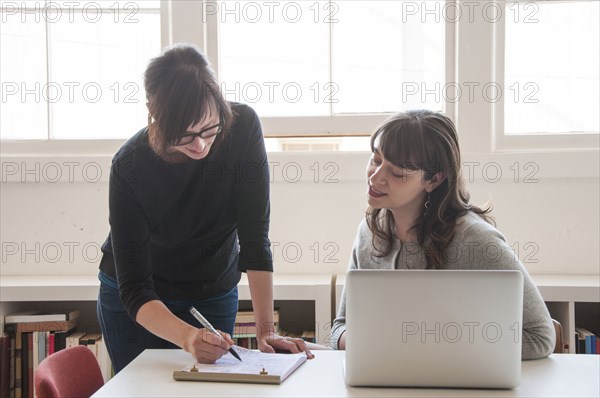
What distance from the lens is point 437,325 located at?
1309 millimetres

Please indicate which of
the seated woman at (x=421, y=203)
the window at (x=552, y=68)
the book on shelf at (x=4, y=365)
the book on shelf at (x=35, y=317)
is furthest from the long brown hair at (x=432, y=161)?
the book on shelf at (x=4, y=365)

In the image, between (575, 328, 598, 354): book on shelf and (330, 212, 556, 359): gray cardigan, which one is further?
(575, 328, 598, 354): book on shelf

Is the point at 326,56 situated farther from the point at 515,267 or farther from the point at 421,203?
the point at 515,267

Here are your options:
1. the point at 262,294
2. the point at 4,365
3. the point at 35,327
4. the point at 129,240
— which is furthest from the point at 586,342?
the point at 4,365

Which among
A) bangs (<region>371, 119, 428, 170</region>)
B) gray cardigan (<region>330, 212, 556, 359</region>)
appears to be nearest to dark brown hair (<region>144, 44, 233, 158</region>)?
bangs (<region>371, 119, 428, 170</region>)

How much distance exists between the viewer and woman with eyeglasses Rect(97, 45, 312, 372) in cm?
171

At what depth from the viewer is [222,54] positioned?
10.4 ft

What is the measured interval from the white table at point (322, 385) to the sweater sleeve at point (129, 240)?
0.22m

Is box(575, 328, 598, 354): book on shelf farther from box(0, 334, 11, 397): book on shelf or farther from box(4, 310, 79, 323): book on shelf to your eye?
box(0, 334, 11, 397): book on shelf

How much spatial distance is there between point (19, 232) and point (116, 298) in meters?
1.45

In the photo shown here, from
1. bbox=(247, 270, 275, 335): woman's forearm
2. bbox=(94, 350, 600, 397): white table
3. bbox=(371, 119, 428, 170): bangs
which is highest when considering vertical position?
bbox=(371, 119, 428, 170): bangs

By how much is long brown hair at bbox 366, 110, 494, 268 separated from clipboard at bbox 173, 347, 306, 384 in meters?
0.53

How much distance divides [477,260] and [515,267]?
0.44 ft

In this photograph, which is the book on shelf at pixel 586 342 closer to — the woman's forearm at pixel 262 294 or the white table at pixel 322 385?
the white table at pixel 322 385
